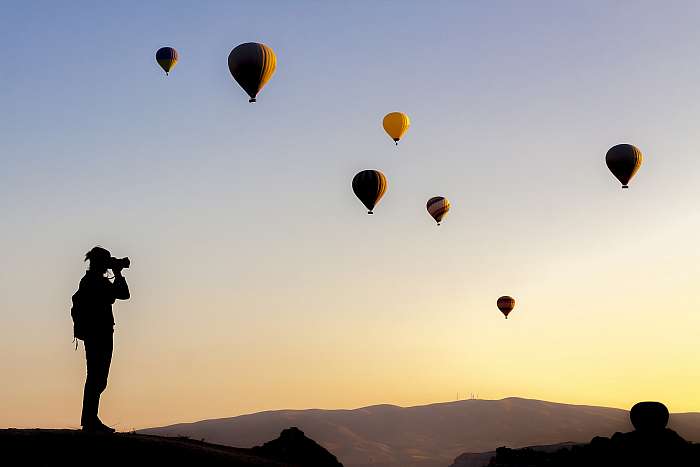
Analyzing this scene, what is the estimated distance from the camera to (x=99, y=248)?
14.1 m

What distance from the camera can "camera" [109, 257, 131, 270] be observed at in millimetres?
14226

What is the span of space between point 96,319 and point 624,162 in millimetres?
51380

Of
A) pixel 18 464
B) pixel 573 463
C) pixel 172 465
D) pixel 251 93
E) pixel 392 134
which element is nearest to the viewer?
pixel 18 464

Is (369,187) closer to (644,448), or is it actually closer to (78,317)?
(644,448)

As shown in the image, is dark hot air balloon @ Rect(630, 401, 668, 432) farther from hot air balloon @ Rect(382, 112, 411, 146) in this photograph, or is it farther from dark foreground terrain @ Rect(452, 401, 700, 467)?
hot air balloon @ Rect(382, 112, 411, 146)

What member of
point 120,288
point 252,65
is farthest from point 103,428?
point 252,65

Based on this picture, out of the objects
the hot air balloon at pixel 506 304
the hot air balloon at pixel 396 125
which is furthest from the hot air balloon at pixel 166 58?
the hot air balloon at pixel 506 304

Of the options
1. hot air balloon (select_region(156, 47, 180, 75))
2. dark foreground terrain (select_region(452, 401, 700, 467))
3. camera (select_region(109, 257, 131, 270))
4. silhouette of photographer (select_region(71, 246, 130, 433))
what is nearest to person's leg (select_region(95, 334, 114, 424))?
silhouette of photographer (select_region(71, 246, 130, 433))

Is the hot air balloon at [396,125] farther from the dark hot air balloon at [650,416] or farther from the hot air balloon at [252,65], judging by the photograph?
the dark hot air balloon at [650,416]

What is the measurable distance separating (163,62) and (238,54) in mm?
24103

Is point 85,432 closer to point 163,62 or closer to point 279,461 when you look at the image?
point 279,461

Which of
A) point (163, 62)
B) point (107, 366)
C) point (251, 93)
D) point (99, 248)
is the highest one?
point (163, 62)

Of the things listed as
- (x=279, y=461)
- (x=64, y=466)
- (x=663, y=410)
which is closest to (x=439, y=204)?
(x=663, y=410)

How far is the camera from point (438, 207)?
70250 mm
